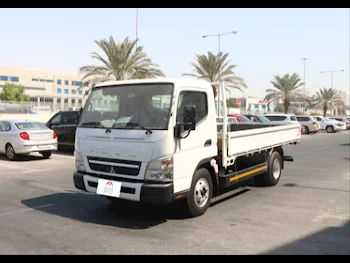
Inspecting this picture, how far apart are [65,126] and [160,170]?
34.5 feet

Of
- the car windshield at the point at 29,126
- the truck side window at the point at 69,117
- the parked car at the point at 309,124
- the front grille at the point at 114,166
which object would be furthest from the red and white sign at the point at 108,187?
the parked car at the point at 309,124

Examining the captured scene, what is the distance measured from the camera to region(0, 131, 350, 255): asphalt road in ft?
14.9

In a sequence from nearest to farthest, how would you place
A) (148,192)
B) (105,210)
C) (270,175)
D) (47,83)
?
(148,192) < (105,210) < (270,175) < (47,83)

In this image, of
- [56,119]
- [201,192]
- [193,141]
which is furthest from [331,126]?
→ [193,141]

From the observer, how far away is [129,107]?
228 inches

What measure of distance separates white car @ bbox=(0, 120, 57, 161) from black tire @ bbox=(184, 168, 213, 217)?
8.14 meters

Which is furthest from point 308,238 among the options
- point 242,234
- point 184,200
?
point 184,200

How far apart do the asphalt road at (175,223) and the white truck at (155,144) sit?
472 mm

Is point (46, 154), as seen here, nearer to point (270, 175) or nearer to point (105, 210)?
point (105, 210)

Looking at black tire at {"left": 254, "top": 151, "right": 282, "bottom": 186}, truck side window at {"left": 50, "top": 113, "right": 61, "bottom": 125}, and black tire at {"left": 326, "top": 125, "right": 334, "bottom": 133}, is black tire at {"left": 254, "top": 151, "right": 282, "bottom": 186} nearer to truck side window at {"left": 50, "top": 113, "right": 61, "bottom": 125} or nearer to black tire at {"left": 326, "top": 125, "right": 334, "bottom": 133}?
truck side window at {"left": 50, "top": 113, "right": 61, "bottom": 125}

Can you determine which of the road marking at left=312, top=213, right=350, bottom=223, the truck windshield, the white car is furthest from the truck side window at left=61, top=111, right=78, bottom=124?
the road marking at left=312, top=213, right=350, bottom=223

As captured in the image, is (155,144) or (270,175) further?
(270,175)

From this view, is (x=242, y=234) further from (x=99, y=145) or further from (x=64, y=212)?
(x=64, y=212)

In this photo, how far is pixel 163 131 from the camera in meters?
5.28
